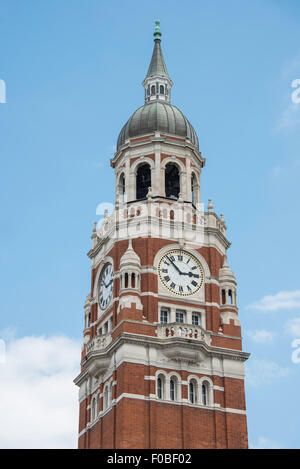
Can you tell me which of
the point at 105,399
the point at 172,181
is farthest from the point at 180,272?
the point at 105,399

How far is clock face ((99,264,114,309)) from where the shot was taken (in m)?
71.9

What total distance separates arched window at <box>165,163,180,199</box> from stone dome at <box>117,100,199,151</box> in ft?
8.61

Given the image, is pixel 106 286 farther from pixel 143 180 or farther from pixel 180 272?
pixel 143 180

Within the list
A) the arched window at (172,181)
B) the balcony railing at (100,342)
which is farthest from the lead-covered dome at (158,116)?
the balcony railing at (100,342)

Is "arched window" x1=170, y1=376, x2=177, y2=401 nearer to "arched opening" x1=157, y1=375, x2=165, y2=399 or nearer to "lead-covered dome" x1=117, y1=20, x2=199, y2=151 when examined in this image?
"arched opening" x1=157, y1=375, x2=165, y2=399

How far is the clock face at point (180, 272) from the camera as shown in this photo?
70312 millimetres

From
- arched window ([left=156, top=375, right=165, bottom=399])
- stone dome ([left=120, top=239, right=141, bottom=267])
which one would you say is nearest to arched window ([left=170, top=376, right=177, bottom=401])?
arched window ([left=156, top=375, right=165, bottom=399])

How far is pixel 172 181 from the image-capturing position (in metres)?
78.4

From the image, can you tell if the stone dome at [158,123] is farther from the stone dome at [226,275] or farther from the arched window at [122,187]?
the stone dome at [226,275]

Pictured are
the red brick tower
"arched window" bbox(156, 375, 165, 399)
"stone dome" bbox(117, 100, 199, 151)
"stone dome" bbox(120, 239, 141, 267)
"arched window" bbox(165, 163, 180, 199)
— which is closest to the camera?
the red brick tower

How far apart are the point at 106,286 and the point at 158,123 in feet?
46.9

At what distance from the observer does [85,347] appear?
7338 centimetres
